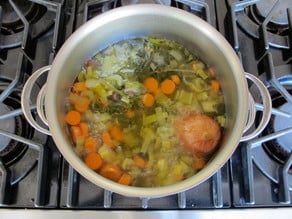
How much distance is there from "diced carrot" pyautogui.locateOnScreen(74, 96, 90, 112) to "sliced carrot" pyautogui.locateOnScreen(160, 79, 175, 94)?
13 centimetres

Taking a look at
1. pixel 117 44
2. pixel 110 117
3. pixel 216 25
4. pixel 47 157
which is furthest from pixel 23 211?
pixel 216 25

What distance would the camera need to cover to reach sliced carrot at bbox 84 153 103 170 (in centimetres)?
64

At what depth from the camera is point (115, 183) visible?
1.89ft

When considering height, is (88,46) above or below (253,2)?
below

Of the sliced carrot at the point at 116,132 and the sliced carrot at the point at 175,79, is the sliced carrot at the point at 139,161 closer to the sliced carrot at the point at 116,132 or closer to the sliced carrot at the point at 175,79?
the sliced carrot at the point at 116,132

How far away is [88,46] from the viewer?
27.3 inches

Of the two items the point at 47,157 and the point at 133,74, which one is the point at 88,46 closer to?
the point at 133,74

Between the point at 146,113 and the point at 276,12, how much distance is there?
320 millimetres

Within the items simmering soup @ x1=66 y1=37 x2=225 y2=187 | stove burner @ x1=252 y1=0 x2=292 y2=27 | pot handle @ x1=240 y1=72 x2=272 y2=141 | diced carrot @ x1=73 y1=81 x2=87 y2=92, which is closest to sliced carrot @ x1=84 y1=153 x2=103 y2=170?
simmering soup @ x1=66 y1=37 x2=225 y2=187

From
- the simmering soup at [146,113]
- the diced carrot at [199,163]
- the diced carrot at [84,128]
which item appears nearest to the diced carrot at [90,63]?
the simmering soup at [146,113]

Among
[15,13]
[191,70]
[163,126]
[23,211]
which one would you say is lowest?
[23,211]

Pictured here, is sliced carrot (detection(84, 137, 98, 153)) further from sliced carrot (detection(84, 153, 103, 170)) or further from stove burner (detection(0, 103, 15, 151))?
stove burner (detection(0, 103, 15, 151))

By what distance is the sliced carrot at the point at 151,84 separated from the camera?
27.7 inches

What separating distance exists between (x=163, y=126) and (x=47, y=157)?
0.19m
